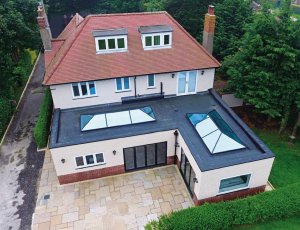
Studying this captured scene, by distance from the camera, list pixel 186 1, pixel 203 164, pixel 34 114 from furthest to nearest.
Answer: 1. pixel 186 1
2. pixel 34 114
3. pixel 203 164

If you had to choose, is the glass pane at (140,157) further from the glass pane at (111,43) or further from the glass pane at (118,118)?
the glass pane at (111,43)

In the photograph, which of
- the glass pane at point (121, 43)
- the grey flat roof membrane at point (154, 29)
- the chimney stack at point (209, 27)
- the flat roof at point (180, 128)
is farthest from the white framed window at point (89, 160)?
the chimney stack at point (209, 27)

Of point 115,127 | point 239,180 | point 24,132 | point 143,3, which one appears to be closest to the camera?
point 239,180

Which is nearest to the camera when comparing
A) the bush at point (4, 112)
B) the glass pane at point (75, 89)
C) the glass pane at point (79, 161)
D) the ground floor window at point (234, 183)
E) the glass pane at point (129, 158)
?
the ground floor window at point (234, 183)

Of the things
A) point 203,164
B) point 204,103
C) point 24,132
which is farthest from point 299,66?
point 24,132

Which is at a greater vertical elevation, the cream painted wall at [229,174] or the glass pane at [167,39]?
the glass pane at [167,39]

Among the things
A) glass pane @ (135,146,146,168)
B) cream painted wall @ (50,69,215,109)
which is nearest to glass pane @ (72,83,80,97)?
cream painted wall @ (50,69,215,109)

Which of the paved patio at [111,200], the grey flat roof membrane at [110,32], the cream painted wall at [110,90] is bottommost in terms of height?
the paved patio at [111,200]

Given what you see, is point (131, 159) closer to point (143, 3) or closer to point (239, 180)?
point (239, 180)
